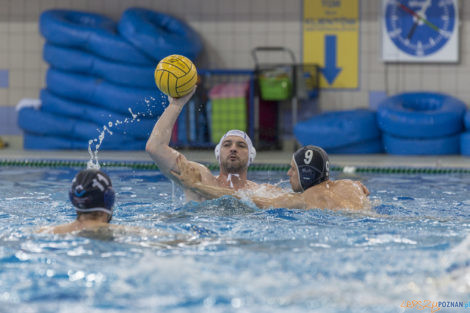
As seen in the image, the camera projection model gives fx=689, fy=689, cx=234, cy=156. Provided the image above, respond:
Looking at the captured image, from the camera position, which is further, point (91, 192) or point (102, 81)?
point (102, 81)

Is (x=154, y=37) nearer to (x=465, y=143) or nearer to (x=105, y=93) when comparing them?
(x=105, y=93)

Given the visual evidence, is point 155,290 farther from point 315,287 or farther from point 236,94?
point 236,94

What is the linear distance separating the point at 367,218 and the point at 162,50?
5942mm

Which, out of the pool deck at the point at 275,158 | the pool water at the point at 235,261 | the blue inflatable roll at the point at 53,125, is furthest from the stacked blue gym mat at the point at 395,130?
the pool water at the point at 235,261

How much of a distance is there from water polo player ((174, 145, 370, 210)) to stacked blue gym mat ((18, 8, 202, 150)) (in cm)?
527

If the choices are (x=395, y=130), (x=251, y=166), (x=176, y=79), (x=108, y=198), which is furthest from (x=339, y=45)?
(x=108, y=198)

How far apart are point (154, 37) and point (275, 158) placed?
2432 millimetres

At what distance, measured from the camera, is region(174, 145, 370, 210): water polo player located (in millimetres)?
4262

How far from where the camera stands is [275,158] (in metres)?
8.76

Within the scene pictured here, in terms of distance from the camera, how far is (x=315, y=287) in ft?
9.05

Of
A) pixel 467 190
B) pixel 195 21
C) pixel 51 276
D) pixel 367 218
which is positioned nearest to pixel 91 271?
pixel 51 276

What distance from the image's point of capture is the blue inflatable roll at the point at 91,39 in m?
9.54

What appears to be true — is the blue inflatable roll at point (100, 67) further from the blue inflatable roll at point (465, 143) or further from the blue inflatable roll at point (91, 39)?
the blue inflatable roll at point (465, 143)

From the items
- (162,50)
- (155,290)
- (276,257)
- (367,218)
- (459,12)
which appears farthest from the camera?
(459,12)
